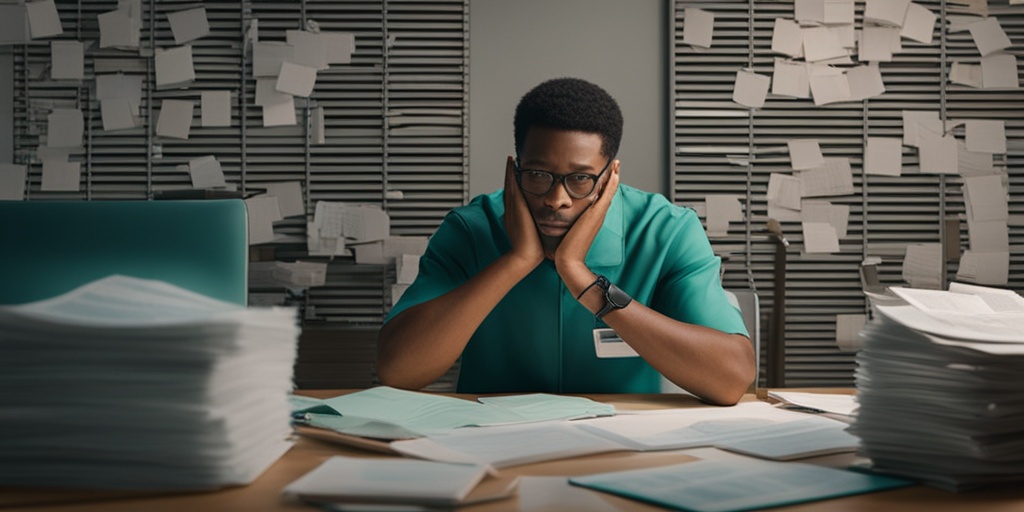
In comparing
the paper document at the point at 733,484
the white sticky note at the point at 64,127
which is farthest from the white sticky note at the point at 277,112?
the paper document at the point at 733,484

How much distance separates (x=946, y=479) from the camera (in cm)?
88

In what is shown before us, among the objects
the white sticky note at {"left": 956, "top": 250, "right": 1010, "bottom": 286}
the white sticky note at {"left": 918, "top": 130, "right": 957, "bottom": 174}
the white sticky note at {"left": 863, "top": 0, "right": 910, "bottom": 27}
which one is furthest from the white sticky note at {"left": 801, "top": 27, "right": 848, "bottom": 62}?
the white sticky note at {"left": 956, "top": 250, "right": 1010, "bottom": 286}

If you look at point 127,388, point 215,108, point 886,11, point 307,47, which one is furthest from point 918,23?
point 127,388

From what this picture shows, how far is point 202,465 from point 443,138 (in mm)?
2877

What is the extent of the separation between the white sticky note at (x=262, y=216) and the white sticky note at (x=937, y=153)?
2.69m

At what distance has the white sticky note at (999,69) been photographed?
3.62 meters

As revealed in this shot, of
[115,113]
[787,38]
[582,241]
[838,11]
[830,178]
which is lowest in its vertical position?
[582,241]

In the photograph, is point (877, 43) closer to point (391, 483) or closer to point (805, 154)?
point (805, 154)

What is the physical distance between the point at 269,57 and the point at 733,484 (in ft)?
10.3

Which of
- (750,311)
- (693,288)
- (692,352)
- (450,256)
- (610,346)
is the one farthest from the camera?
(750,311)

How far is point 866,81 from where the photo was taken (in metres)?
3.62

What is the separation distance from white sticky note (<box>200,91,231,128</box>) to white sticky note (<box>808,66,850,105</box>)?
2.42 meters

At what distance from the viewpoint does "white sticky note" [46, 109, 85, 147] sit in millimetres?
3551

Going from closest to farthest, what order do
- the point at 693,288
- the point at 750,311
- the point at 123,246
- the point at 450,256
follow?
the point at 123,246 < the point at 693,288 < the point at 450,256 < the point at 750,311
